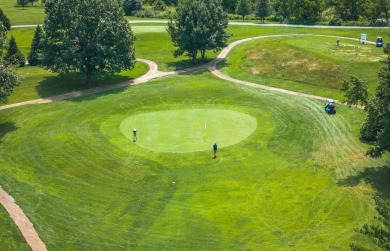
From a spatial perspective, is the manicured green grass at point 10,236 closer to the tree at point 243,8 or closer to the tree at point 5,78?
the tree at point 5,78

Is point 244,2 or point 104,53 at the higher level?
point 244,2

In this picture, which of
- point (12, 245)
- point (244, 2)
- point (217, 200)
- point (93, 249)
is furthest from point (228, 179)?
point (244, 2)

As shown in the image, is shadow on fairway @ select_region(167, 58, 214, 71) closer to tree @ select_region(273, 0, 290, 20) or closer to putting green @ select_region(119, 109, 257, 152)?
putting green @ select_region(119, 109, 257, 152)

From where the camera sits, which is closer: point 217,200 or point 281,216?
point 281,216

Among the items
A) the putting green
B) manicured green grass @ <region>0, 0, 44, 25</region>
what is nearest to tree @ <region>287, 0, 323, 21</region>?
manicured green grass @ <region>0, 0, 44, 25</region>

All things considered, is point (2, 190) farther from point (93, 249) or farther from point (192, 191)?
point (192, 191)

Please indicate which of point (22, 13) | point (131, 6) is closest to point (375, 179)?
point (131, 6)
